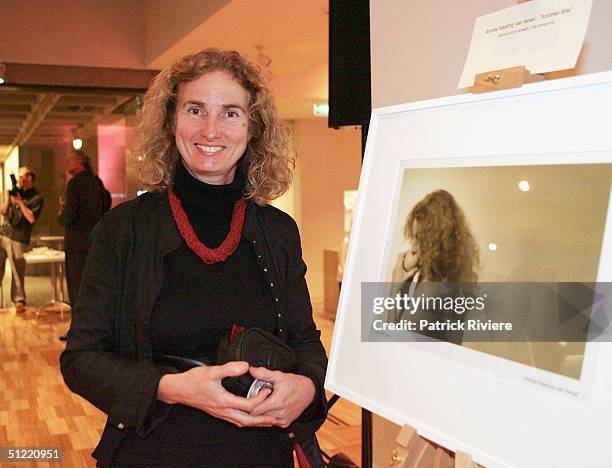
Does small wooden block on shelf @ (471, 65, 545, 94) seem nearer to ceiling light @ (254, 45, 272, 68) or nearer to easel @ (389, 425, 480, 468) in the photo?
easel @ (389, 425, 480, 468)

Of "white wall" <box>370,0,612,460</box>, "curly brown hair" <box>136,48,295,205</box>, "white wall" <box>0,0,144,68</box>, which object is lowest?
"curly brown hair" <box>136,48,295,205</box>

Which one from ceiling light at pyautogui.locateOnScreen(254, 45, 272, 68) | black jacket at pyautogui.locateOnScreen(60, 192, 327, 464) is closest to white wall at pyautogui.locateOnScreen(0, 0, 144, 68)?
ceiling light at pyautogui.locateOnScreen(254, 45, 272, 68)

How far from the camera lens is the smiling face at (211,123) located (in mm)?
1503

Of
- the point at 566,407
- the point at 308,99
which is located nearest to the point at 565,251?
the point at 566,407

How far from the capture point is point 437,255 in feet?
3.62

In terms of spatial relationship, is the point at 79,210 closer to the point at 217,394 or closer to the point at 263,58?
the point at 263,58

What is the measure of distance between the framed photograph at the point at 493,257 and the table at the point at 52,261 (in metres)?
7.02

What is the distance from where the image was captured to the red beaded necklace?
4.97ft

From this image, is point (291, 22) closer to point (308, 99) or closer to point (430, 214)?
point (308, 99)

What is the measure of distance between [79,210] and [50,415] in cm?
262

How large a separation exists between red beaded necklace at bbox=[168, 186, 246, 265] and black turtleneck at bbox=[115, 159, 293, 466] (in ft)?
0.07

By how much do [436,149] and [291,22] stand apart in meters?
4.31

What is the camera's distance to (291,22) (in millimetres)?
5156

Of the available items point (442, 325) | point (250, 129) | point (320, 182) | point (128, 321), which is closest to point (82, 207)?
point (320, 182)
